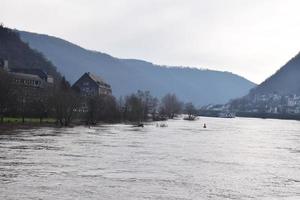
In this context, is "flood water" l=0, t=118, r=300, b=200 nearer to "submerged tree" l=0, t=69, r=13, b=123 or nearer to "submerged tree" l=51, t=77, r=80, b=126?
"submerged tree" l=0, t=69, r=13, b=123

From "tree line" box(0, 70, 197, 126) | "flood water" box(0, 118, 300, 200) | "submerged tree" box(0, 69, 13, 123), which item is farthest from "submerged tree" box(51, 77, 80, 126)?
"flood water" box(0, 118, 300, 200)

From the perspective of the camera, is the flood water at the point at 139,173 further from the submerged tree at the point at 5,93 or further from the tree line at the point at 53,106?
the tree line at the point at 53,106

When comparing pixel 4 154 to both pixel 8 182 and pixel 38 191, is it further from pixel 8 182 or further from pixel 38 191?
pixel 38 191

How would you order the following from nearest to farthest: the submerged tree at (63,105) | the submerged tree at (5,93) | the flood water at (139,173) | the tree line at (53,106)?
the flood water at (139,173)
the submerged tree at (5,93)
the tree line at (53,106)
the submerged tree at (63,105)

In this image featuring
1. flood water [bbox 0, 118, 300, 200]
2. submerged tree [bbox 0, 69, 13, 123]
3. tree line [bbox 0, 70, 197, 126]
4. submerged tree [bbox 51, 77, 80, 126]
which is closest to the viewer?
flood water [bbox 0, 118, 300, 200]

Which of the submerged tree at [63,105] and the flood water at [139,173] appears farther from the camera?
the submerged tree at [63,105]

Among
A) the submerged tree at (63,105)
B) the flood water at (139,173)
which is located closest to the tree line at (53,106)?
the submerged tree at (63,105)

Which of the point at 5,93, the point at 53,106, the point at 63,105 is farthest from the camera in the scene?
the point at 53,106

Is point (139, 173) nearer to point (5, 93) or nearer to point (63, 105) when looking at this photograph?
point (5, 93)

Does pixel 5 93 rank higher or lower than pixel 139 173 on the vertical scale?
higher

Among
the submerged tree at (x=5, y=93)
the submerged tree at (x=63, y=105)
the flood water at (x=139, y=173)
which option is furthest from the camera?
the submerged tree at (x=63, y=105)

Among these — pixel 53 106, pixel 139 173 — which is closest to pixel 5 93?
pixel 53 106

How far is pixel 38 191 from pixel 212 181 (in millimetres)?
12115

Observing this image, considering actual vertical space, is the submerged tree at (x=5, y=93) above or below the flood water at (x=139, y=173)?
above
